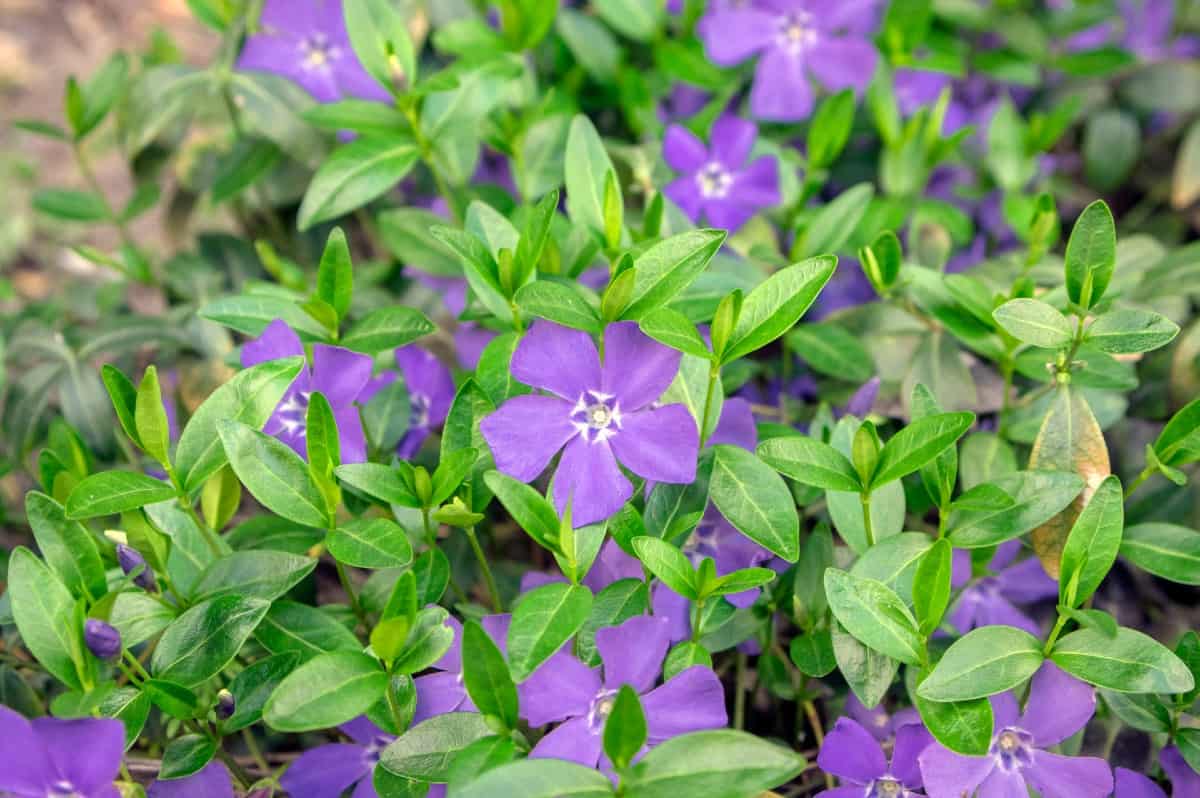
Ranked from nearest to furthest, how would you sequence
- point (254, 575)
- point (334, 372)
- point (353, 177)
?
point (254, 575)
point (334, 372)
point (353, 177)

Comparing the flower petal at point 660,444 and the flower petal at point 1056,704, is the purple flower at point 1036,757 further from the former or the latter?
the flower petal at point 660,444

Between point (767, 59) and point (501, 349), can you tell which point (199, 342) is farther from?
point (767, 59)

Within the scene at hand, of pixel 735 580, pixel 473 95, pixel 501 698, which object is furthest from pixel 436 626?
pixel 473 95

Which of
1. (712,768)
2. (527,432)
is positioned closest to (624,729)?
(712,768)

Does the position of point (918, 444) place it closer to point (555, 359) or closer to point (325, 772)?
point (555, 359)

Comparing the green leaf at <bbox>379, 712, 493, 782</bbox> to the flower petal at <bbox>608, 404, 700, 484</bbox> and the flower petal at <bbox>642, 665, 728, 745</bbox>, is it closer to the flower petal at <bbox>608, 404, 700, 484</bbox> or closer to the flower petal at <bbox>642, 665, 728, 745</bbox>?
the flower petal at <bbox>642, 665, 728, 745</bbox>

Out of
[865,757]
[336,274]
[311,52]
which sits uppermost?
[311,52]
